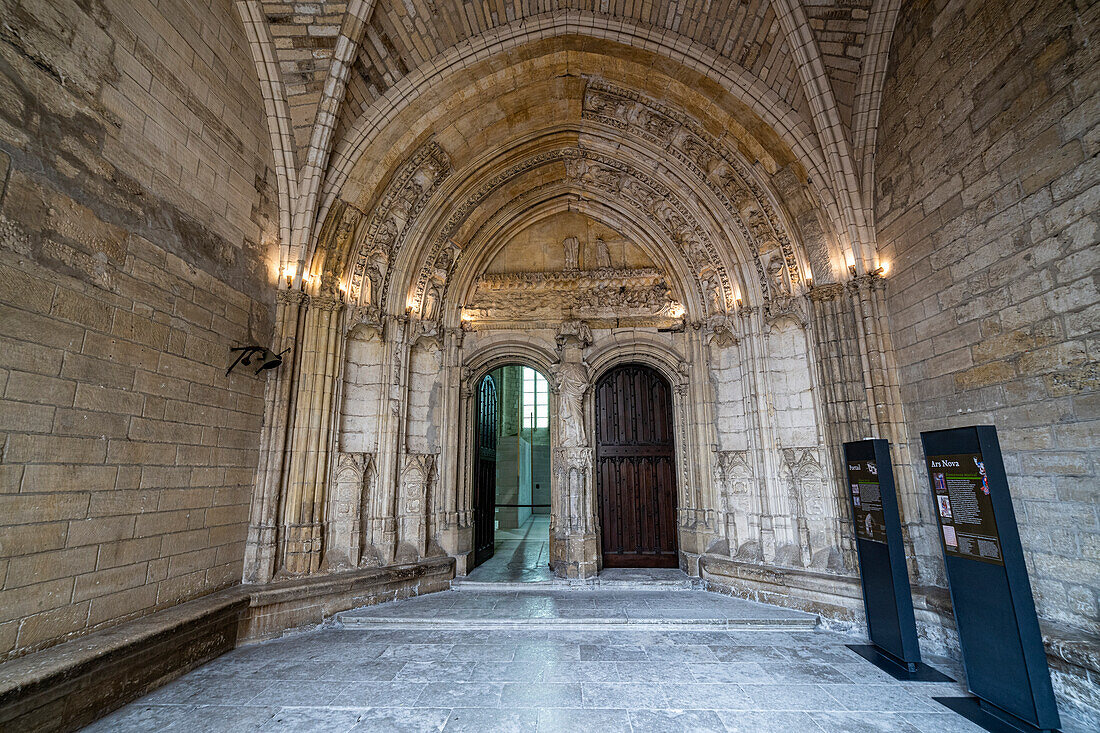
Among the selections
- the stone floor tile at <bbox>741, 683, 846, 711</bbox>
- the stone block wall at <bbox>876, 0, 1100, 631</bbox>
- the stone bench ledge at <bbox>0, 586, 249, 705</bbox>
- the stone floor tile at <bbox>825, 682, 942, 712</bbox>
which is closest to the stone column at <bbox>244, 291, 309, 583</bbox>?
the stone bench ledge at <bbox>0, 586, 249, 705</bbox>

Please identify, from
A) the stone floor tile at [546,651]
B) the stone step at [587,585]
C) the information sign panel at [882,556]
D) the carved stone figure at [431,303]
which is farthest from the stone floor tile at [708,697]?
the carved stone figure at [431,303]

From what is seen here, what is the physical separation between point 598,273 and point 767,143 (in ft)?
10.4

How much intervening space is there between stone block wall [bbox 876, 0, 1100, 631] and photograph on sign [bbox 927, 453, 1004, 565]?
3.04 ft

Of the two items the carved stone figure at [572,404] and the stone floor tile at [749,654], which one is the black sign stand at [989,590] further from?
the carved stone figure at [572,404]

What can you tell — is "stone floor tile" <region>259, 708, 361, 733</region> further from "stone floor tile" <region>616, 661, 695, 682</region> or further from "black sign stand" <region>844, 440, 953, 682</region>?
"black sign stand" <region>844, 440, 953, 682</region>

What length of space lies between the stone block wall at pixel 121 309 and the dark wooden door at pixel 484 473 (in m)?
3.53

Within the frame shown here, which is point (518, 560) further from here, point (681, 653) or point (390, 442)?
point (681, 653)


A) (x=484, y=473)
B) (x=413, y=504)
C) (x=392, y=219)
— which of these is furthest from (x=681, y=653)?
(x=392, y=219)

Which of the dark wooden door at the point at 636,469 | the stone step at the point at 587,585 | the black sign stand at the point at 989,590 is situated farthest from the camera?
the dark wooden door at the point at 636,469

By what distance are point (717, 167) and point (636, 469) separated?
16.7 ft

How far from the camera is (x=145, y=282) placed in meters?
4.16

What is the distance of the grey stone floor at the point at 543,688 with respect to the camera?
3.25 m

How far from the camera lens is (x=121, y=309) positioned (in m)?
3.94

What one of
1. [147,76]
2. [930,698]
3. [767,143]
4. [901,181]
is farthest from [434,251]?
[930,698]
